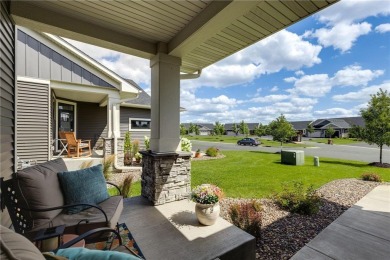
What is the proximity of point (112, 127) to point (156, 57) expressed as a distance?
539cm

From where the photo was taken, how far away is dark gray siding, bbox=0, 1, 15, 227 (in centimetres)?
249

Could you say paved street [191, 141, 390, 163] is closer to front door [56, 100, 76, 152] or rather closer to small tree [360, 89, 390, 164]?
small tree [360, 89, 390, 164]

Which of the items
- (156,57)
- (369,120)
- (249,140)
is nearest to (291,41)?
(156,57)

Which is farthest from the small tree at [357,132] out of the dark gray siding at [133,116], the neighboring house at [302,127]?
the neighboring house at [302,127]

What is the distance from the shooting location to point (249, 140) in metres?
26.7

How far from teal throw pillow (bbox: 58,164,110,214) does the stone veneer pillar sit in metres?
1.04

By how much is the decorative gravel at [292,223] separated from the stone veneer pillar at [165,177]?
107 centimetres

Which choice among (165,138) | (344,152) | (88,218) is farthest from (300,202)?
(344,152)

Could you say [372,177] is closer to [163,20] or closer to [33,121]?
[163,20]

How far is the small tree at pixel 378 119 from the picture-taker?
11.2m

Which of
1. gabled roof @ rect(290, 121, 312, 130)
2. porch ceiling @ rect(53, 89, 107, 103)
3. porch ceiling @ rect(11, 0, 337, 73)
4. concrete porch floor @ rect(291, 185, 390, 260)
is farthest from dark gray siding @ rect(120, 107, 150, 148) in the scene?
gabled roof @ rect(290, 121, 312, 130)

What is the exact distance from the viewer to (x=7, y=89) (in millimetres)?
2756

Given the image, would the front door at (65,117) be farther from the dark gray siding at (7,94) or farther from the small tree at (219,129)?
the small tree at (219,129)

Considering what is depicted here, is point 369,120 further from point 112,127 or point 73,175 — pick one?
point 73,175
